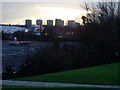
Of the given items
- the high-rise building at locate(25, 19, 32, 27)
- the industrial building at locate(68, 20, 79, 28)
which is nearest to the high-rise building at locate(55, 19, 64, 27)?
the industrial building at locate(68, 20, 79, 28)

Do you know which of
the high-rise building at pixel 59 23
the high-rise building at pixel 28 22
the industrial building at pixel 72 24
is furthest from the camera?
the industrial building at pixel 72 24

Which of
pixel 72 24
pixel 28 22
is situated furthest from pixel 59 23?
pixel 28 22

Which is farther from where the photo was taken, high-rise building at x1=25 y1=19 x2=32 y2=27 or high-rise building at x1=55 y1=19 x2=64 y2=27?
high-rise building at x1=55 y1=19 x2=64 y2=27

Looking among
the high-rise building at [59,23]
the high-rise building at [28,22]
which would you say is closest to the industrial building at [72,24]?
the high-rise building at [59,23]

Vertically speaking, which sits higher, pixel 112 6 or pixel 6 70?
pixel 112 6

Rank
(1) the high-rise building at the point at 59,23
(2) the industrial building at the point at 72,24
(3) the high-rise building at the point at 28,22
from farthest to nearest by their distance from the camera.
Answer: (2) the industrial building at the point at 72,24, (1) the high-rise building at the point at 59,23, (3) the high-rise building at the point at 28,22

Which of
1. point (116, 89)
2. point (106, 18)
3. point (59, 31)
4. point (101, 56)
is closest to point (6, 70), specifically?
point (116, 89)

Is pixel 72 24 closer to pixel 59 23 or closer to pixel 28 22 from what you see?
pixel 59 23

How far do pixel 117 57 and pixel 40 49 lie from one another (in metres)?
12.0

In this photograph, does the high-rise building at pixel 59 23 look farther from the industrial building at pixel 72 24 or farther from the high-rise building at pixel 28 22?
the high-rise building at pixel 28 22

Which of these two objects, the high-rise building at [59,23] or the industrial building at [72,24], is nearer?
the high-rise building at [59,23]

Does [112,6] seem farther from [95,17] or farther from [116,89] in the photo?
[116,89]

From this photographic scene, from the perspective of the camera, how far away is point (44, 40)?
37.2 metres

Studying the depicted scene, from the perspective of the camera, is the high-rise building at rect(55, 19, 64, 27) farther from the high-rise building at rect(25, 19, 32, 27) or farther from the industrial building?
the high-rise building at rect(25, 19, 32, 27)
